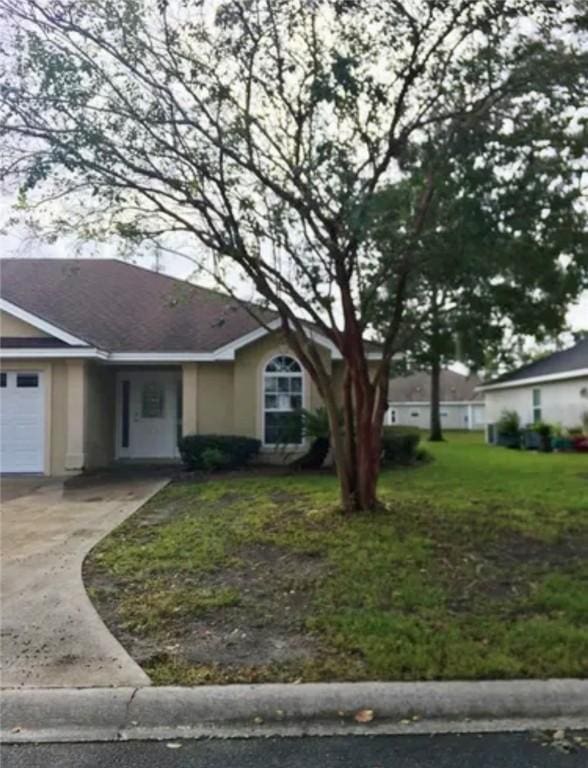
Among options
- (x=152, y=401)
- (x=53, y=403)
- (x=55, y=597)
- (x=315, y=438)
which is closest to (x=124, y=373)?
(x=152, y=401)

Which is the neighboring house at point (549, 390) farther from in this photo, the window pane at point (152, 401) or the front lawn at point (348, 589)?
the window pane at point (152, 401)

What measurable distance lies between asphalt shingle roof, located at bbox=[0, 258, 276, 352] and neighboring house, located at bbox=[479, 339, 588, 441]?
11.5m

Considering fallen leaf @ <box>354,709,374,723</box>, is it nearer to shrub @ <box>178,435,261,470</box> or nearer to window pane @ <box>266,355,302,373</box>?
shrub @ <box>178,435,261,470</box>

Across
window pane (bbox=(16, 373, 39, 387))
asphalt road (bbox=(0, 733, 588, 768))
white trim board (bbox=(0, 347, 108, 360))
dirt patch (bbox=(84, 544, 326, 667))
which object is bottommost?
asphalt road (bbox=(0, 733, 588, 768))

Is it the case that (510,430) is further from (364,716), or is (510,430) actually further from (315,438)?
(364,716)

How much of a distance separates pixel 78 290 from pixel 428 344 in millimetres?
11581

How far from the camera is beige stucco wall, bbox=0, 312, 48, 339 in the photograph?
15266 mm

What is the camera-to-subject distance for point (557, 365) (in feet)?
80.0

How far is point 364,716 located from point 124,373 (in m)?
15.0

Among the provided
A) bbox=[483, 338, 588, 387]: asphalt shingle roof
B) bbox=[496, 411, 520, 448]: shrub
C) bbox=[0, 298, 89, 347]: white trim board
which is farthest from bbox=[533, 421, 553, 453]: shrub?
bbox=[0, 298, 89, 347]: white trim board

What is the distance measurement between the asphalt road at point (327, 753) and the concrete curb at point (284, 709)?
0.32 feet

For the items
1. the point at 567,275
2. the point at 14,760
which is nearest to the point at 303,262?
the point at 567,275

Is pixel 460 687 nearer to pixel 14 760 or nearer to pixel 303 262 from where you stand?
pixel 14 760

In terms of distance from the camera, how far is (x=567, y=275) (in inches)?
346
